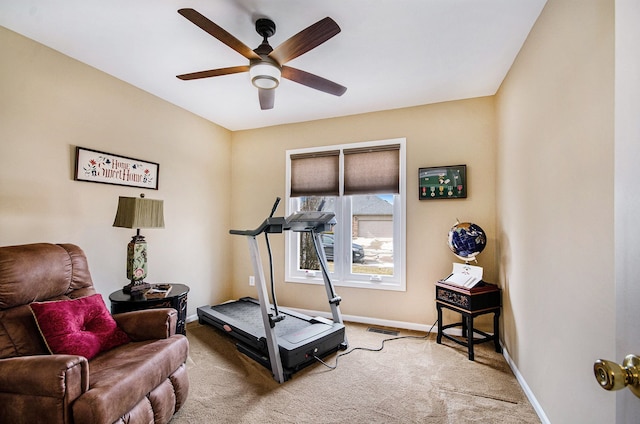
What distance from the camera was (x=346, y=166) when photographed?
146 inches

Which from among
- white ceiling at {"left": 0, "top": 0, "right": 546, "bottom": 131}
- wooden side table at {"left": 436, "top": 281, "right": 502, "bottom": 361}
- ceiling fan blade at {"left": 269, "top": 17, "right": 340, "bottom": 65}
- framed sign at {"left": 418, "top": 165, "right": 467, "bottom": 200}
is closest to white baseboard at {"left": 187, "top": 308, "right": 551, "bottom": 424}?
wooden side table at {"left": 436, "top": 281, "right": 502, "bottom": 361}

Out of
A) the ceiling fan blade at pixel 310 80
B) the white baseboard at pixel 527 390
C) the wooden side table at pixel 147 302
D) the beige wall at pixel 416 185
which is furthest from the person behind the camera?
the beige wall at pixel 416 185

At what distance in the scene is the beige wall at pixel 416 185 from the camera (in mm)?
3156

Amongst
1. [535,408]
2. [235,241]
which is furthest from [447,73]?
[235,241]

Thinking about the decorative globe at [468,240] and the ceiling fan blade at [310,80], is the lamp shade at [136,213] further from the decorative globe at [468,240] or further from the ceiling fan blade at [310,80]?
the decorative globe at [468,240]

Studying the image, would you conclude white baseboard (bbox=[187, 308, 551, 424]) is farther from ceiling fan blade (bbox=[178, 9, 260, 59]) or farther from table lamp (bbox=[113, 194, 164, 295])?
ceiling fan blade (bbox=[178, 9, 260, 59])

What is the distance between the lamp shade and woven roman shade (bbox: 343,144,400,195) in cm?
213

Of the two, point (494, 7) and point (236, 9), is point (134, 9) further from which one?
point (494, 7)

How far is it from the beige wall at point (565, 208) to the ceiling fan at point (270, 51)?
1.22 meters

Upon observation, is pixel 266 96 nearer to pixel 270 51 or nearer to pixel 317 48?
pixel 270 51

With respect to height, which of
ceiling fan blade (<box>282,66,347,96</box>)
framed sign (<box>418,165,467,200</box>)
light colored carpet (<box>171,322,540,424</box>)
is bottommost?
light colored carpet (<box>171,322,540,424</box>)

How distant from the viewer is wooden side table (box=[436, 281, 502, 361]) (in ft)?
8.59

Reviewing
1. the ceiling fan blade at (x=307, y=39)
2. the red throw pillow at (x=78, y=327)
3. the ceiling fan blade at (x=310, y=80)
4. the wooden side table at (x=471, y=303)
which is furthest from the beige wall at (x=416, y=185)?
the red throw pillow at (x=78, y=327)

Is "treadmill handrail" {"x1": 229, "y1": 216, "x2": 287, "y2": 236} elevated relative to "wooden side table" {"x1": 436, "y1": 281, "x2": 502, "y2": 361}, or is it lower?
elevated
